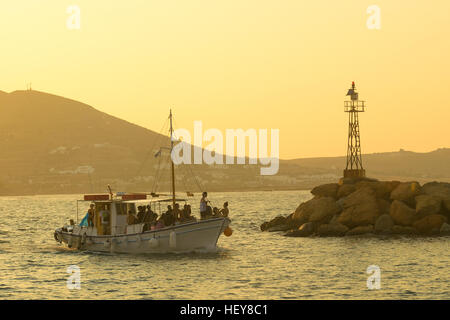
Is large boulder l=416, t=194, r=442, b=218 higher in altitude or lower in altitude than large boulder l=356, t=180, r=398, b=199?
lower

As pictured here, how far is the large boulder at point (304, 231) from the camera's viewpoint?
60.1 metres

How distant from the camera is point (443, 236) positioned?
5628cm

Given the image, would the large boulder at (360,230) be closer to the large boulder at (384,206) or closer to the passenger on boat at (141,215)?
the large boulder at (384,206)

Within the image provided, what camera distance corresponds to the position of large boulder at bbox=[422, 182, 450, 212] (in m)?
59.6

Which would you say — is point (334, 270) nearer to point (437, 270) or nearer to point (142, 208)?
point (437, 270)

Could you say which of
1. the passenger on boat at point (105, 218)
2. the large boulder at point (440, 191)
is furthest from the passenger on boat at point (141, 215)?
the large boulder at point (440, 191)

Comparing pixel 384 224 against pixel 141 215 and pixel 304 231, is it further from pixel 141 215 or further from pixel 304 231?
pixel 141 215

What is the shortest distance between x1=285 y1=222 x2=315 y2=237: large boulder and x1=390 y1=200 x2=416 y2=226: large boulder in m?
6.88

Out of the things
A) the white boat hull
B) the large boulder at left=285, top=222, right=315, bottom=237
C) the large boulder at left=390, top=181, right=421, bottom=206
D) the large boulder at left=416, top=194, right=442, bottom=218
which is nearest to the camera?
the white boat hull

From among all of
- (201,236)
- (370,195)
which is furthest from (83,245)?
(370,195)

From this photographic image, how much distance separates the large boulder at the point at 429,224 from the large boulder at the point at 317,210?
280 inches

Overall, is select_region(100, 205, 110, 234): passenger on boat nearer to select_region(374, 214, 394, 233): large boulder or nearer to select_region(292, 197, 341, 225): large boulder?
select_region(292, 197, 341, 225): large boulder

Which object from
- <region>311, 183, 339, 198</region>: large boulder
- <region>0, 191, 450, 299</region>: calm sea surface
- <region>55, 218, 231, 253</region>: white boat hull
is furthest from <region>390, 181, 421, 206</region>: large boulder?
<region>55, 218, 231, 253</region>: white boat hull
